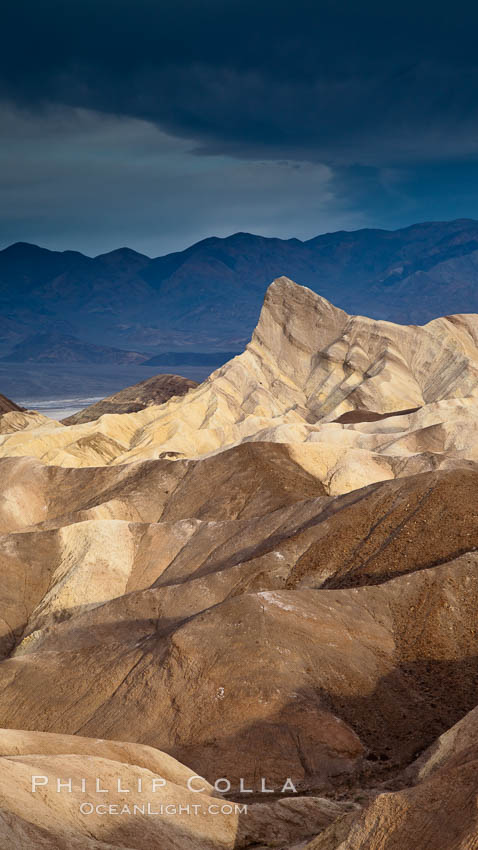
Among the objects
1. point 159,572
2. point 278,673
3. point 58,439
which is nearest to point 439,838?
point 278,673

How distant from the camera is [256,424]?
7650 centimetres

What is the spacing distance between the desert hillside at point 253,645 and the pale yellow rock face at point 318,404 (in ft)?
2.25

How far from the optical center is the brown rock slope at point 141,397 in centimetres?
13735

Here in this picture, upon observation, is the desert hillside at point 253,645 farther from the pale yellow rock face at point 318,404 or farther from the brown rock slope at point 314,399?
the brown rock slope at point 314,399

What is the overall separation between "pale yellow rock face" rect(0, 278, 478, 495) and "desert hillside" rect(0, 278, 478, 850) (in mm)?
685

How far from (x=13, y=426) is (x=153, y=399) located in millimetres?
42903

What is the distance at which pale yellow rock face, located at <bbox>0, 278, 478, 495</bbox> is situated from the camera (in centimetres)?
5519

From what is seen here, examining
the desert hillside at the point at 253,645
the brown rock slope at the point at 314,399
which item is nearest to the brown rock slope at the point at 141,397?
the brown rock slope at the point at 314,399

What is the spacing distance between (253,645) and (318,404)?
69.1m

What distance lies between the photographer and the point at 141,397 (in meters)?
146

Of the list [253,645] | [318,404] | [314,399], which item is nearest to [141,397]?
[314,399]

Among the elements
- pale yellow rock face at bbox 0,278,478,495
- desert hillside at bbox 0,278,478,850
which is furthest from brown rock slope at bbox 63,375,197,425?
desert hillside at bbox 0,278,478,850

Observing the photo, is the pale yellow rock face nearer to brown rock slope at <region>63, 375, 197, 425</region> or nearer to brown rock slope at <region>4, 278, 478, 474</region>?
brown rock slope at <region>4, 278, 478, 474</region>

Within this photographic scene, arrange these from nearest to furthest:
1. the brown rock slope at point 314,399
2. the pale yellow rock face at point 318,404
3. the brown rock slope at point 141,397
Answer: the pale yellow rock face at point 318,404
the brown rock slope at point 314,399
the brown rock slope at point 141,397
